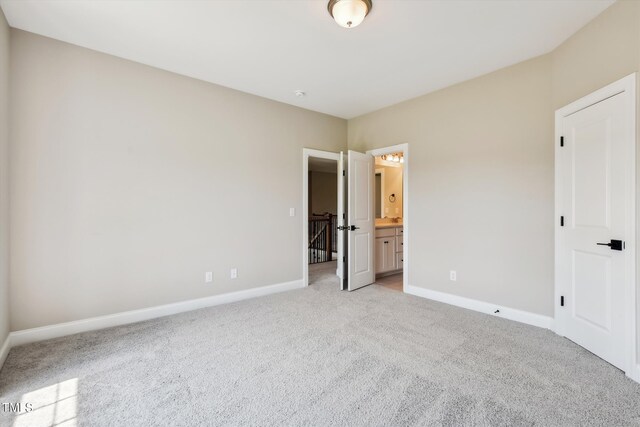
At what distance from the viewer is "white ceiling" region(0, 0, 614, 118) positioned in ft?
7.35

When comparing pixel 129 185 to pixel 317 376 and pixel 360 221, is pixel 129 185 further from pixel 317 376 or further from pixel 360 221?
pixel 360 221

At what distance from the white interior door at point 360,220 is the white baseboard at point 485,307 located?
2.37 ft

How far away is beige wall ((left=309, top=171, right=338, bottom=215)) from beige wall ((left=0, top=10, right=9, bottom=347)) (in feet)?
27.0

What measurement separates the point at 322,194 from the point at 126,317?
25.9ft

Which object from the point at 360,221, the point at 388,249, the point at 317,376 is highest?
the point at 360,221

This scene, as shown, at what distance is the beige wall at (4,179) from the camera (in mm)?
2291

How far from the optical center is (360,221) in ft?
14.6

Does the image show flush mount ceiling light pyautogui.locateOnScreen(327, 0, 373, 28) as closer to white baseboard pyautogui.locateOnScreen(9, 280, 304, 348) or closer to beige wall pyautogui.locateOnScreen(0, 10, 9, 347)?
beige wall pyautogui.locateOnScreen(0, 10, 9, 347)

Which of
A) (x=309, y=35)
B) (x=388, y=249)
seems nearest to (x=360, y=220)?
(x=388, y=249)

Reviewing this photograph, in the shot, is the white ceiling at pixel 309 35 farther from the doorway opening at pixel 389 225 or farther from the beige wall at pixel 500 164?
the doorway opening at pixel 389 225

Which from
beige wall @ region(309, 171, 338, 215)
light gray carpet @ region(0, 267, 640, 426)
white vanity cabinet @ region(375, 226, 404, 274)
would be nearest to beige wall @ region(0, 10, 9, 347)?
light gray carpet @ region(0, 267, 640, 426)

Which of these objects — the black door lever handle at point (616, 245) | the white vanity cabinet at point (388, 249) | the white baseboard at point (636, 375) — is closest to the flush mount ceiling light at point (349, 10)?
the black door lever handle at point (616, 245)

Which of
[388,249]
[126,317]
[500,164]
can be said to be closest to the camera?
[126,317]

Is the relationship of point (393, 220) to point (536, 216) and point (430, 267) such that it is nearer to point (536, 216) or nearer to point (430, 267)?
point (430, 267)
